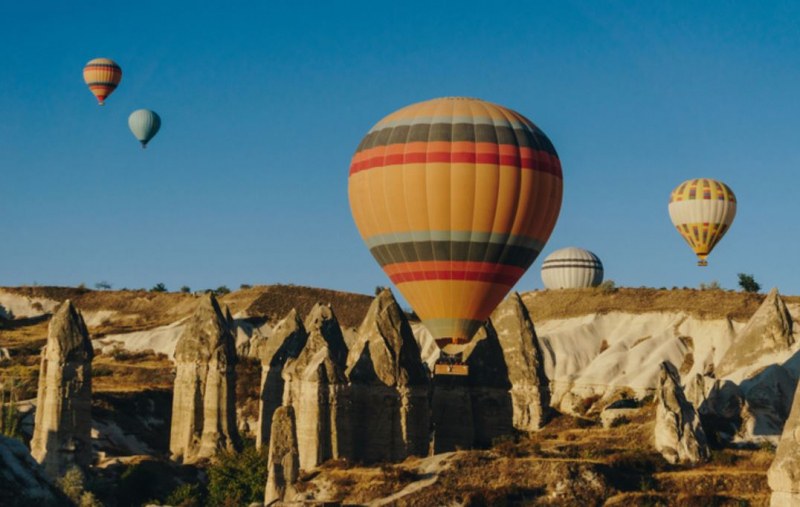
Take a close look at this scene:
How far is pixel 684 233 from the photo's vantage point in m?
97.1

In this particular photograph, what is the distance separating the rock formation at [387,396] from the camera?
175ft

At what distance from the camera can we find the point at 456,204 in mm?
60219

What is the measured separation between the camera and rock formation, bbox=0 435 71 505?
16812 mm

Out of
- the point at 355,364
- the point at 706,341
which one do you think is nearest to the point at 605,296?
the point at 706,341

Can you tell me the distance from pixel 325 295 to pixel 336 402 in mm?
61734

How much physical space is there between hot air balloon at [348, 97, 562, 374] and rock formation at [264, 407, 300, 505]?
10786mm

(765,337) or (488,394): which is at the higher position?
(765,337)

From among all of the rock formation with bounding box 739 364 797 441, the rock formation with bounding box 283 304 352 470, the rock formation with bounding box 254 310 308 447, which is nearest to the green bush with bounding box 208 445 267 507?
the rock formation with bounding box 283 304 352 470

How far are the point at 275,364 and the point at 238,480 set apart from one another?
34.9ft

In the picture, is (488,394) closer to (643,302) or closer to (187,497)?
(187,497)

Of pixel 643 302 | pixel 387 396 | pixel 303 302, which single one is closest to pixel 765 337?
pixel 387 396

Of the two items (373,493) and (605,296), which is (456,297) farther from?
(605,296)

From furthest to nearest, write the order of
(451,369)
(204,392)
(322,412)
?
(204,392) < (451,369) < (322,412)

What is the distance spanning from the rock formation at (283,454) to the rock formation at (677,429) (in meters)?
13.8
